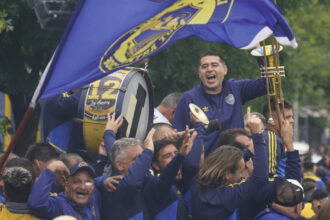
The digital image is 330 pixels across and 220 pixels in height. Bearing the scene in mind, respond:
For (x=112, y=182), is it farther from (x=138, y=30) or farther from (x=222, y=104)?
(x=222, y=104)

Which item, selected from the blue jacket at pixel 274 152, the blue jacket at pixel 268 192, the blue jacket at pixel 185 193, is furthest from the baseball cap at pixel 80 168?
the blue jacket at pixel 274 152

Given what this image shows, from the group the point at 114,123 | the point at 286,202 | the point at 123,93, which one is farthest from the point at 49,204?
the point at 123,93

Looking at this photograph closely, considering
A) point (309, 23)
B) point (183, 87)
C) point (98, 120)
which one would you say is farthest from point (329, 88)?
point (98, 120)

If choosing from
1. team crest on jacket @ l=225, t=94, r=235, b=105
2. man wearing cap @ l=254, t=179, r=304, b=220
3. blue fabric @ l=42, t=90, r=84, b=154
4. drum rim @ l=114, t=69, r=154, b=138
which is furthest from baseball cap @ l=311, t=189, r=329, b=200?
man wearing cap @ l=254, t=179, r=304, b=220

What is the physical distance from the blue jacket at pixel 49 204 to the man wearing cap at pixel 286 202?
130 centimetres

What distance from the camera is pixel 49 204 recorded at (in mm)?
5934

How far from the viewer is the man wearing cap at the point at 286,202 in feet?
21.1

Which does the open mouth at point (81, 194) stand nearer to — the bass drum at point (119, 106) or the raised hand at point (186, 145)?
the raised hand at point (186, 145)

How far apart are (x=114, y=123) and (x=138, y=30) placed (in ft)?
5.02

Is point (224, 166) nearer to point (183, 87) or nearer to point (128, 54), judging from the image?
point (128, 54)

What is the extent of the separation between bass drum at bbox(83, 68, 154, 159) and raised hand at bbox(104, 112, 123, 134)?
0.09 m

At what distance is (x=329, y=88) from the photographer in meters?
39.3

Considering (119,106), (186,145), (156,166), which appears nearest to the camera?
(186,145)

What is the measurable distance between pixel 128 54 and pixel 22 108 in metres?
6.66
